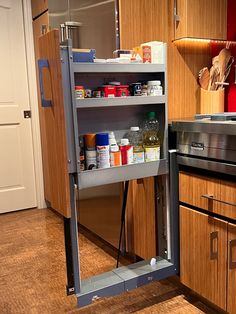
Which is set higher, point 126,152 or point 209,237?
point 126,152

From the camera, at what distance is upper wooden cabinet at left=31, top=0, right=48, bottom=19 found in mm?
2740

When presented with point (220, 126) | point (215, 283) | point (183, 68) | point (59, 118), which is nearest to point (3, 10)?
point (183, 68)

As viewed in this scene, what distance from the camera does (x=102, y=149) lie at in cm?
152

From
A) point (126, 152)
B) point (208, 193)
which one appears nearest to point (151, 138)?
point (126, 152)

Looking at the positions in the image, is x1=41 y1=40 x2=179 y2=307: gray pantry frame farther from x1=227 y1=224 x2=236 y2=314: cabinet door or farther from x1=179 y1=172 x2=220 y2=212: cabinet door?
x1=227 y1=224 x2=236 y2=314: cabinet door

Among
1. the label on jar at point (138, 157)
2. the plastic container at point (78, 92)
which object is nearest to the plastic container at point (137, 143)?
the label on jar at point (138, 157)

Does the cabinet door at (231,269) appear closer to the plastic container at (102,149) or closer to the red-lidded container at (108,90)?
the plastic container at (102,149)

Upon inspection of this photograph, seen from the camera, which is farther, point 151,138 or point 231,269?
point 151,138

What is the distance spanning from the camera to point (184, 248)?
1.70m

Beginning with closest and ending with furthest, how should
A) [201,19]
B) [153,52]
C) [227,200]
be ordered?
[227,200], [153,52], [201,19]

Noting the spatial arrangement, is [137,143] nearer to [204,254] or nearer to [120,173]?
[120,173]

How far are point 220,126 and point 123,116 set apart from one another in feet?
1.71

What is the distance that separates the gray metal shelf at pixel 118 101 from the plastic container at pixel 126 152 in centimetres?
18

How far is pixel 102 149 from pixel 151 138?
1.02ft
